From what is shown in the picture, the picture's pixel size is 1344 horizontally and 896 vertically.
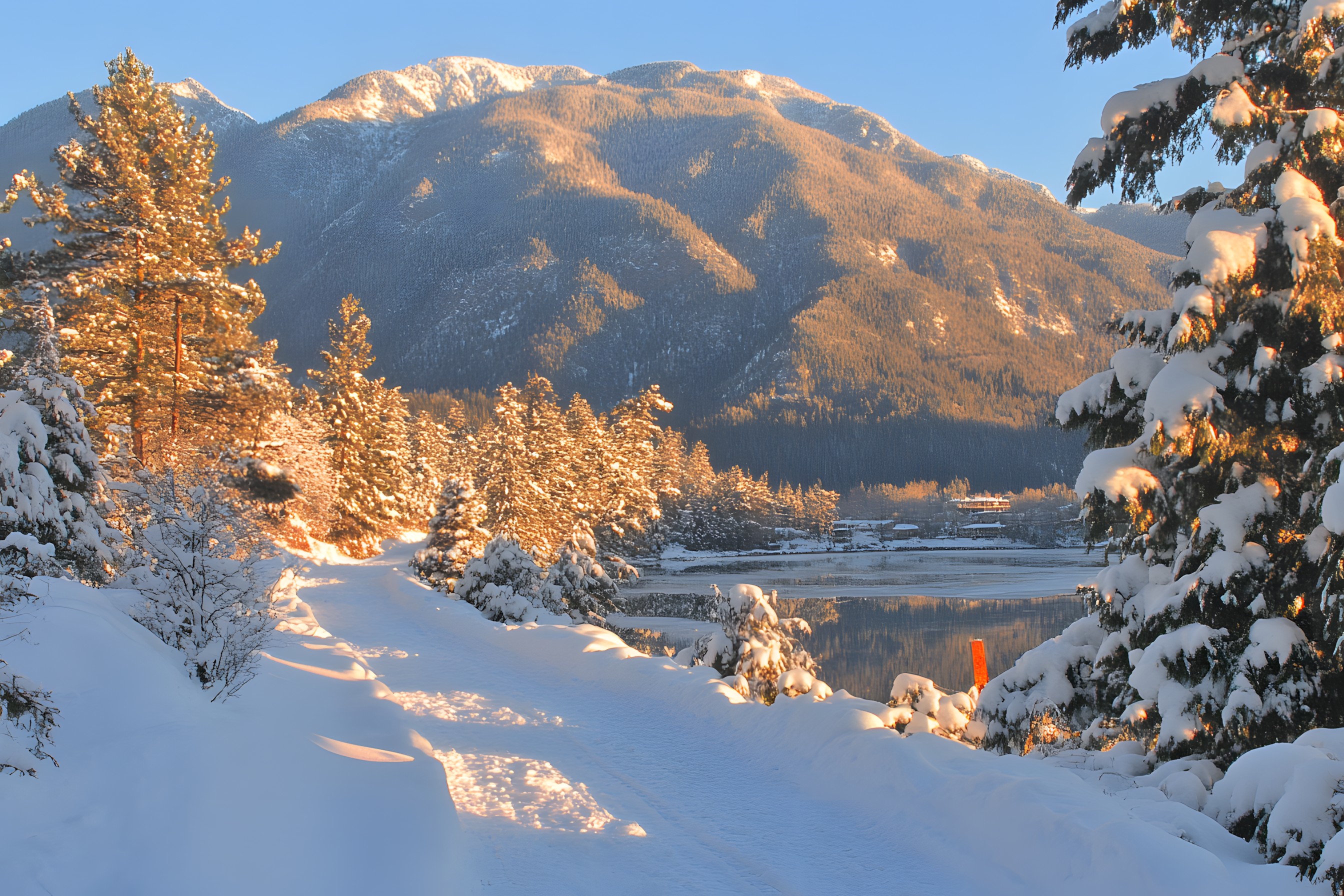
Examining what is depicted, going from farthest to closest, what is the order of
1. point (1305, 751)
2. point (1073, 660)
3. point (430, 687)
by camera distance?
point (430, 687)
point (1073, 660)
point (1305, 751)

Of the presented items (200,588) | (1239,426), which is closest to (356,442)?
(200,588)

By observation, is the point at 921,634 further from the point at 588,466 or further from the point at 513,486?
the point at 588,466

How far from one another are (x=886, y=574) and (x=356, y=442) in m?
38.1

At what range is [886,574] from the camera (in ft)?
200

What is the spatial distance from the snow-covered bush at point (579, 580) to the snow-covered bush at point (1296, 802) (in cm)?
2305

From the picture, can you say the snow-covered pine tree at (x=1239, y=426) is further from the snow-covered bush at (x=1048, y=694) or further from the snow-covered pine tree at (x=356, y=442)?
the snow-covered pine tree at (x=356, y=442)

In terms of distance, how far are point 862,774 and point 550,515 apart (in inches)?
1482

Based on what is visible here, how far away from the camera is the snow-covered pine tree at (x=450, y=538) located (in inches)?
1142

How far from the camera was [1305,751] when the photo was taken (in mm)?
4316

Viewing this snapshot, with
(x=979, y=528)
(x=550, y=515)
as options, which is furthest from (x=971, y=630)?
(x=979, y=528)

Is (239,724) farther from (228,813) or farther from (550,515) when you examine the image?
(550,515)

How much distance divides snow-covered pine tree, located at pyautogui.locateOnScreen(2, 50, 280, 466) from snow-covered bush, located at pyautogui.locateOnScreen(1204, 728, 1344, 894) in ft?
56.7

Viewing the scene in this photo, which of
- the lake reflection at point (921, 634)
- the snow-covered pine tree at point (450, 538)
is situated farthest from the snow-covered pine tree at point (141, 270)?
the lake reflection at point (921, 634)

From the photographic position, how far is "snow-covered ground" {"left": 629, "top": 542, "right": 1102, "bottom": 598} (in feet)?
155
